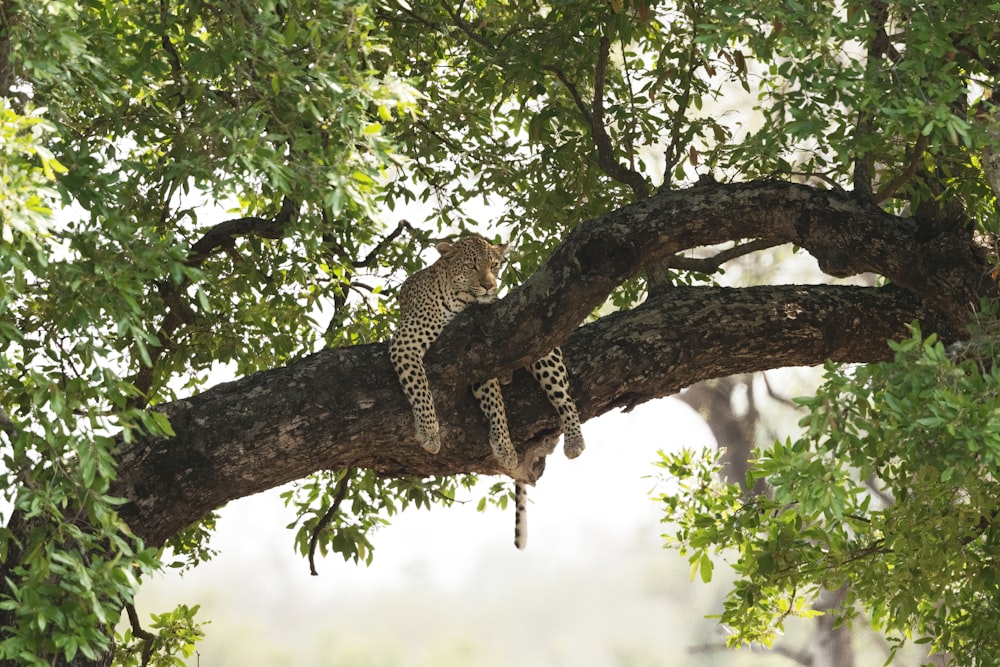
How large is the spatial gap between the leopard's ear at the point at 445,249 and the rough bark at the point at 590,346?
79 centimetres

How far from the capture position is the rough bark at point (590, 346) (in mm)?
4949

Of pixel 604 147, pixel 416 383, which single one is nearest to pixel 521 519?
pixel 416 383

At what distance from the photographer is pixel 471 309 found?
17.8 ft

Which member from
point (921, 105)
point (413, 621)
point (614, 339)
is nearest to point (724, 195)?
point (614, 339)

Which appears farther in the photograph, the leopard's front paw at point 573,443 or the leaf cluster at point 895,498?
the leopard's front paw at point 573,443

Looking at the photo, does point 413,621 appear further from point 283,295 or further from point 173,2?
point 173,2

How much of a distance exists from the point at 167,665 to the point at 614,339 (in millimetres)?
3113

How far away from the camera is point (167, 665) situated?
675 centimetres

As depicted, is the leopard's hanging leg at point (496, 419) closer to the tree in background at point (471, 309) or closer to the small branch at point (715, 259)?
the tree in background at point (471, 309)

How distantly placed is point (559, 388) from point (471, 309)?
51 centimetres

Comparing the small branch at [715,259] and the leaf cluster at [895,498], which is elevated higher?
the small branch at [715,259]

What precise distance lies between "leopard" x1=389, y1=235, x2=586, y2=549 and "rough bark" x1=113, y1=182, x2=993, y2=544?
0.22ft

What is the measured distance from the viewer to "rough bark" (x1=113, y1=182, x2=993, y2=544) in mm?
4949

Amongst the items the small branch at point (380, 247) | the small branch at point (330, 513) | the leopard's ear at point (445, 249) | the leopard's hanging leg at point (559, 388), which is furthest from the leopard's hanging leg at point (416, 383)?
the small branch at point (380, 247)
